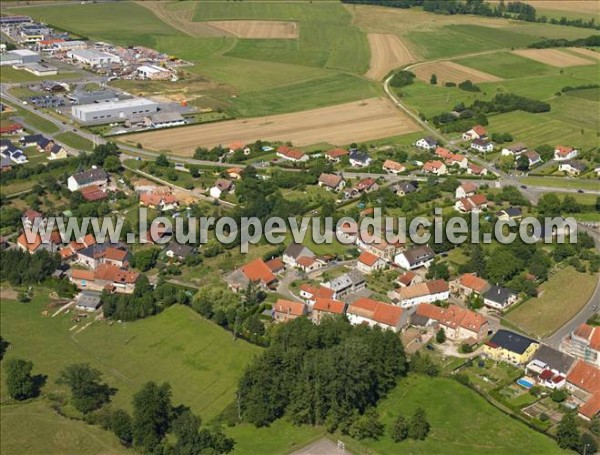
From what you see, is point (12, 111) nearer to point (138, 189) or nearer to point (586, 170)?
point (138, 189)

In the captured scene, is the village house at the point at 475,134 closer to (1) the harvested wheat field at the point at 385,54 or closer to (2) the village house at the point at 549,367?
(1) the harvested wheat field at the point at 385,54

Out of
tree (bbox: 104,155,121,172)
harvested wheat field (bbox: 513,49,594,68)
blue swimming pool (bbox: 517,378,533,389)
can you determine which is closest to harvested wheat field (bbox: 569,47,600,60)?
harvested wheat field (bbox: 513,49,594,68)

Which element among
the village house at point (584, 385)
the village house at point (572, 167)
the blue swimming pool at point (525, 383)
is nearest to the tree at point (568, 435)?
the village house at point (584, 385)

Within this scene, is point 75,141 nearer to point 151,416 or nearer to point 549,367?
point 151,416

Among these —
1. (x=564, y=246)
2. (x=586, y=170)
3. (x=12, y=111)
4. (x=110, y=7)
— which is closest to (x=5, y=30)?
(x=110, y=7)

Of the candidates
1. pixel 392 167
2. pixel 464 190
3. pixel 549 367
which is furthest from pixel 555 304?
pixel 392 167
